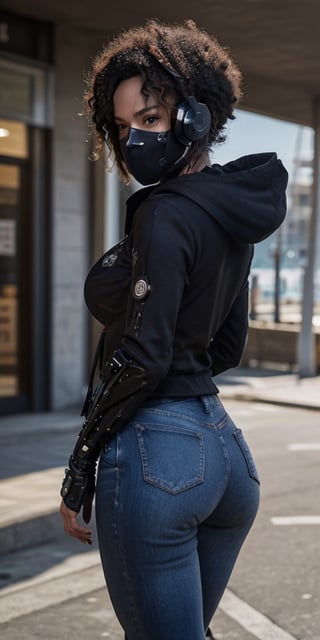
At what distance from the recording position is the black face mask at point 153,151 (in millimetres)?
2115

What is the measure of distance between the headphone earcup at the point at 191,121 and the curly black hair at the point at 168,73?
1.3 inches

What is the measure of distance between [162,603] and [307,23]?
362 inches

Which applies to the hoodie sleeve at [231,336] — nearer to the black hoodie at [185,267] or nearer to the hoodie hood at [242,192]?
the black hoodie at [185,267]

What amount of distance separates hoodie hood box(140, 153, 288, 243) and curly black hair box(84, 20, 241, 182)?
119 millimetres

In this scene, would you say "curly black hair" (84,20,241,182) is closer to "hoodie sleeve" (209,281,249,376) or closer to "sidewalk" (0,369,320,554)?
"hoodie sleeve" (209,281,249,376)

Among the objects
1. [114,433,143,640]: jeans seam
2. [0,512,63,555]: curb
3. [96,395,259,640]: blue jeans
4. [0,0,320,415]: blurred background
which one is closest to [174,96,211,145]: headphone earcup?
[96,395,259,640]: blue jeans

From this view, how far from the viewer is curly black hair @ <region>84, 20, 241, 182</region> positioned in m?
2.09

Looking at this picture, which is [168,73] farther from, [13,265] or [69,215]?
[69,215]

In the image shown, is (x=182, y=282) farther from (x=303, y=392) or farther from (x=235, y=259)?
(x=303, y=392)

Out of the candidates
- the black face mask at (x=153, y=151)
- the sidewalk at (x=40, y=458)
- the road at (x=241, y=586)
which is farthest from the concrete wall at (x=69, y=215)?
the black face mask at (x=153, y=151)

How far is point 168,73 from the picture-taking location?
2082 millimetres

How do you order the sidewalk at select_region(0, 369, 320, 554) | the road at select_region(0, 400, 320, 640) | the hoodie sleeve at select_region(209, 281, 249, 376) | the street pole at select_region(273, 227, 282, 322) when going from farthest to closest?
1. the street pole at select_region(273, 227, 282, 322)
2. the sidewalk at select_region(0, 369, 320, 554)
3. the road at select_region(0, 400, 320, 640)
4. the hoodie sleeve at select_region(209, 281, 249, 376)

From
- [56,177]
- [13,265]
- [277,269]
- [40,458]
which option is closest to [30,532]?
[40,458]

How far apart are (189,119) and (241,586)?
3.24 meters
